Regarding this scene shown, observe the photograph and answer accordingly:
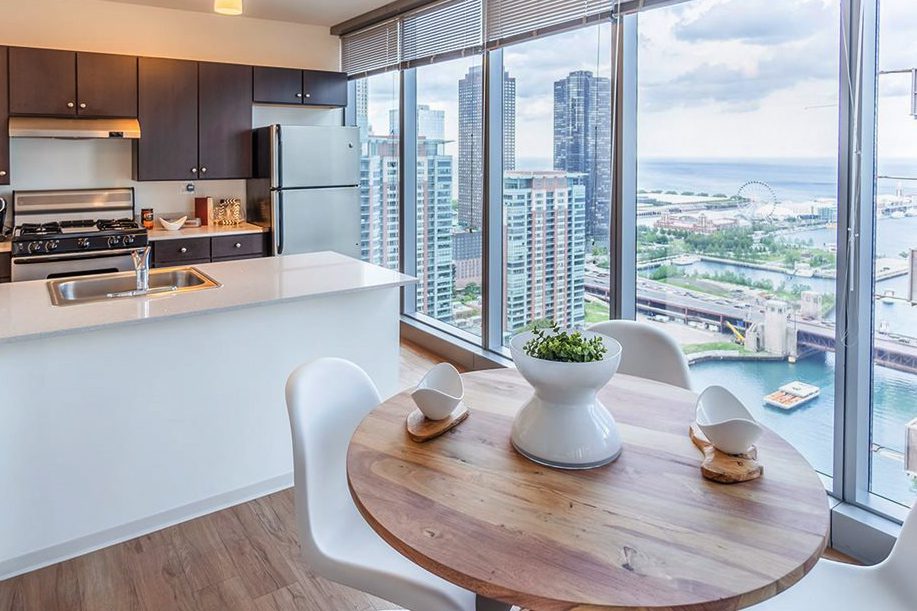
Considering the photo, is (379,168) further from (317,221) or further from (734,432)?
(734,432)

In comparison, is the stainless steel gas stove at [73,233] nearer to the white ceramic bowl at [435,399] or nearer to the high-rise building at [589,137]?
the high-rise building at [589,137]

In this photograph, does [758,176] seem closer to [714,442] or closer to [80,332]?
[714,442]

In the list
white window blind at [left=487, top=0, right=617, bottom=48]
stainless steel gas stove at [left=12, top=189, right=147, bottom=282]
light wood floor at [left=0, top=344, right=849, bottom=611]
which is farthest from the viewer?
stainless steel gas stove at [left=12, top=189, right=147, bottom=282]

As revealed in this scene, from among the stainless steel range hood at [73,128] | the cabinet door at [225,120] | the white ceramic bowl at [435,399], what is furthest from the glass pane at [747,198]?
the stainless steel range hood at [73,128]

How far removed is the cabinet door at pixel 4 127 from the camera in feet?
14.1

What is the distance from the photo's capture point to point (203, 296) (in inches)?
105

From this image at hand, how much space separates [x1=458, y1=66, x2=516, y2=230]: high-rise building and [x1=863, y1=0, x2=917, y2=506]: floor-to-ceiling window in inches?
86.3

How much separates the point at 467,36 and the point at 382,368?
2338 mm

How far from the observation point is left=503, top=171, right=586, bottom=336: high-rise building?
12.1 ft

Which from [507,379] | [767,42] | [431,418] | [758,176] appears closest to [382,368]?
[507,379]

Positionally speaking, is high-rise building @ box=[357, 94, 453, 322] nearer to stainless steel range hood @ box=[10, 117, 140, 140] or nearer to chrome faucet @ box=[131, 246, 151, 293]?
stainless steel range hood @ box=[10, 117, 140, 140]

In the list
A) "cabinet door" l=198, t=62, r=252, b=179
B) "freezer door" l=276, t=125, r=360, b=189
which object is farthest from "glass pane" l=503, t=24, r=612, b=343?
"cabinet door" l=198, t=62, r=252, b=179

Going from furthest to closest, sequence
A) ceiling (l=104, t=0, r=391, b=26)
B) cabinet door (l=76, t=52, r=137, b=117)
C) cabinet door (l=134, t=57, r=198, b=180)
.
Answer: ceiling (l=104, t=0, r=391, b=26)
cabinet door (l=134, t=57, r=198, b=180)
cabinet door (l=76, t=52, r=137, b=117)

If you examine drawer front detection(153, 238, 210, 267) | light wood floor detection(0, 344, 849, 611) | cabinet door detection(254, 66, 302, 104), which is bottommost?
light wood floor detection(0, 344, 849, 611)
